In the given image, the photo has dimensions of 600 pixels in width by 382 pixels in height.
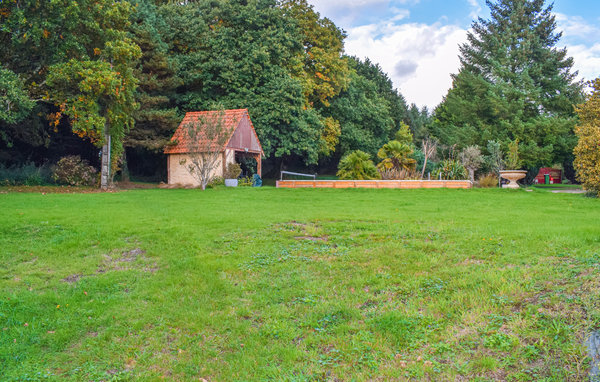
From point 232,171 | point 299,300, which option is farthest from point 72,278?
point 232,171

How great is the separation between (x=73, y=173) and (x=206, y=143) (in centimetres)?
661

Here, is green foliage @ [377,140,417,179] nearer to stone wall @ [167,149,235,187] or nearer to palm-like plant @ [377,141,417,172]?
palm-like plant @ [377,141,417,172]

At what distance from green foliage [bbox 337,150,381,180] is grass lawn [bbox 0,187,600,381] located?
41.4 feet

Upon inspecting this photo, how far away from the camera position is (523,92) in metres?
28.8

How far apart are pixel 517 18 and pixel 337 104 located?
586 inches

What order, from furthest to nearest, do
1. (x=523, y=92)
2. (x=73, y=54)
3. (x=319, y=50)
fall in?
(x=319, y=50) → (x=523, y=92) → (x=73, y=54)

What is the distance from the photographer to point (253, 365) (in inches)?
154

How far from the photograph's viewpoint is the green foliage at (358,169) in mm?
21625

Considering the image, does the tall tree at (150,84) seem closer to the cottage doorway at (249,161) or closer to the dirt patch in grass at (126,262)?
the cottage doorway at (249,161)

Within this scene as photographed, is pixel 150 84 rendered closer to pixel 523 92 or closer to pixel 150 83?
pixel 150 83

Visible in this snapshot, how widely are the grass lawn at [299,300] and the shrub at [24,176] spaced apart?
13.1m

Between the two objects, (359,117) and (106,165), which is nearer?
(106,165)

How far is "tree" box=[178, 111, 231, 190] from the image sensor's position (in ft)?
67.0

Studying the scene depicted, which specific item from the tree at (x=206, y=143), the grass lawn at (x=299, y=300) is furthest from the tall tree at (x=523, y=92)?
the grass lawn at (x=299, y=300)
